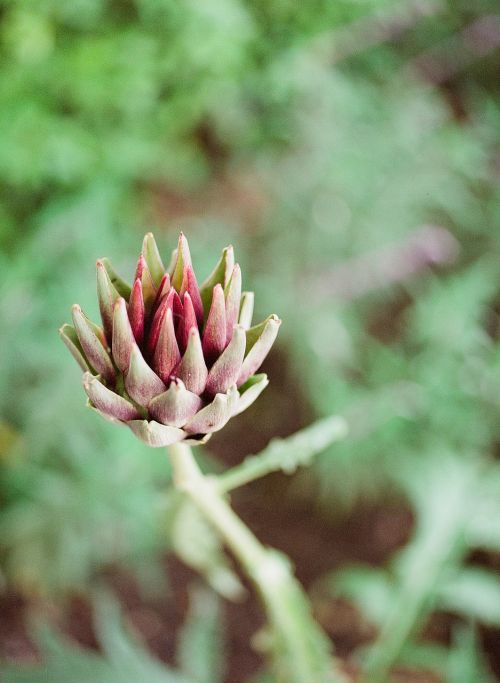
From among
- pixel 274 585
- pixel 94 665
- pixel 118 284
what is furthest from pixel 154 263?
pixel 94 665

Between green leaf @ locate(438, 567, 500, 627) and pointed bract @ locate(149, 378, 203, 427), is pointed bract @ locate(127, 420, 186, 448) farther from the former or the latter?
green leaf @ locate(438, 567, 500, 627)

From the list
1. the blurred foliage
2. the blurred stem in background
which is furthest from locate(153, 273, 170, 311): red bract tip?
the blurred foliage

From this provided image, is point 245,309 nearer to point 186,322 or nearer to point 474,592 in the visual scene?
point 186,322

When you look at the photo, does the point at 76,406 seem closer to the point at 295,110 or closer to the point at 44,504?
the point at 44,504

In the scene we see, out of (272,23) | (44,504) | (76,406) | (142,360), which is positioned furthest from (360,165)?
(142,360)

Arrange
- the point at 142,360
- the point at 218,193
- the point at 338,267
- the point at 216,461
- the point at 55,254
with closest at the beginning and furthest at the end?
1. the point at 142,360
2. the point at 55,254
3. the point at 338,267
4. the point at 216,461
5. the point at 218,193

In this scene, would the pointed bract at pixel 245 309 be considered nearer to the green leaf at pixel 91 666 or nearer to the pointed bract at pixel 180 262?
the pointed bract at pixel 180 262
